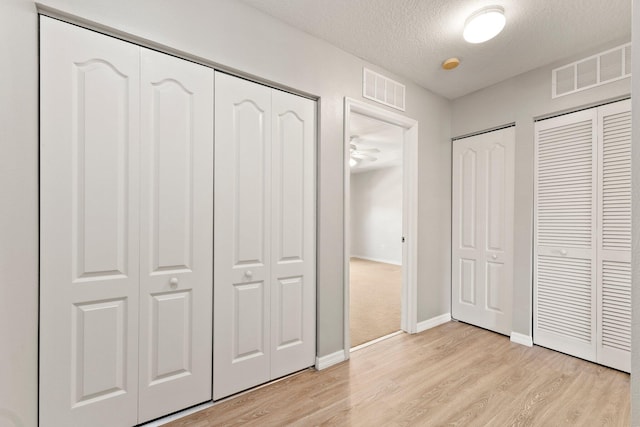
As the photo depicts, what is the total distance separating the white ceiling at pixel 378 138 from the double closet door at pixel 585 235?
1584 mm

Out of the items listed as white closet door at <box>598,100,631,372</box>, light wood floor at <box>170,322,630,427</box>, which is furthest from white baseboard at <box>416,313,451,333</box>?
white closet door at <box>598,100,631,372</box>

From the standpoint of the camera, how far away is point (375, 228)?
8.53 m

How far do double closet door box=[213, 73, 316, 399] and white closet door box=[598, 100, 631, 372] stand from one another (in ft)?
7.84

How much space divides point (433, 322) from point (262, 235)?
2.31m

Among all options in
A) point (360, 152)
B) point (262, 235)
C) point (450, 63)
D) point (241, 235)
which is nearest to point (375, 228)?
point (360, 152)

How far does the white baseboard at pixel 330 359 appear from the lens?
2227 mm

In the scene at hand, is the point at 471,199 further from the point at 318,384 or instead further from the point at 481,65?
the point at 318,384

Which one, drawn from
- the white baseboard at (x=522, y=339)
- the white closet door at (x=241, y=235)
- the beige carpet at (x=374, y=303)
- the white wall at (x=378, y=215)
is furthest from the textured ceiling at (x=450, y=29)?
the white wall at (x=378, y=215)

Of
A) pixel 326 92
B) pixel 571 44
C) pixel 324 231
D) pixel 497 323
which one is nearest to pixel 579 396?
pixel 497 323

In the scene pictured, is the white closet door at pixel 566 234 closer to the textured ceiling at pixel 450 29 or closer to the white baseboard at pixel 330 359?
the textured ceiling at pixel 450 29

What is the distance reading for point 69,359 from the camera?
140 cm

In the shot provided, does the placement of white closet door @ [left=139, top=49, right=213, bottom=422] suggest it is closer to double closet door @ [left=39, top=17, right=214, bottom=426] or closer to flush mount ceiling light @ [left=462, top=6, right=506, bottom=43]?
double closet door @ [left=39, top=17, right=214, bottom=426]

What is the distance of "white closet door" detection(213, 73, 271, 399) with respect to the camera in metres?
1.83

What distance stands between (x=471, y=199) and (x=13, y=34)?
144 inches
